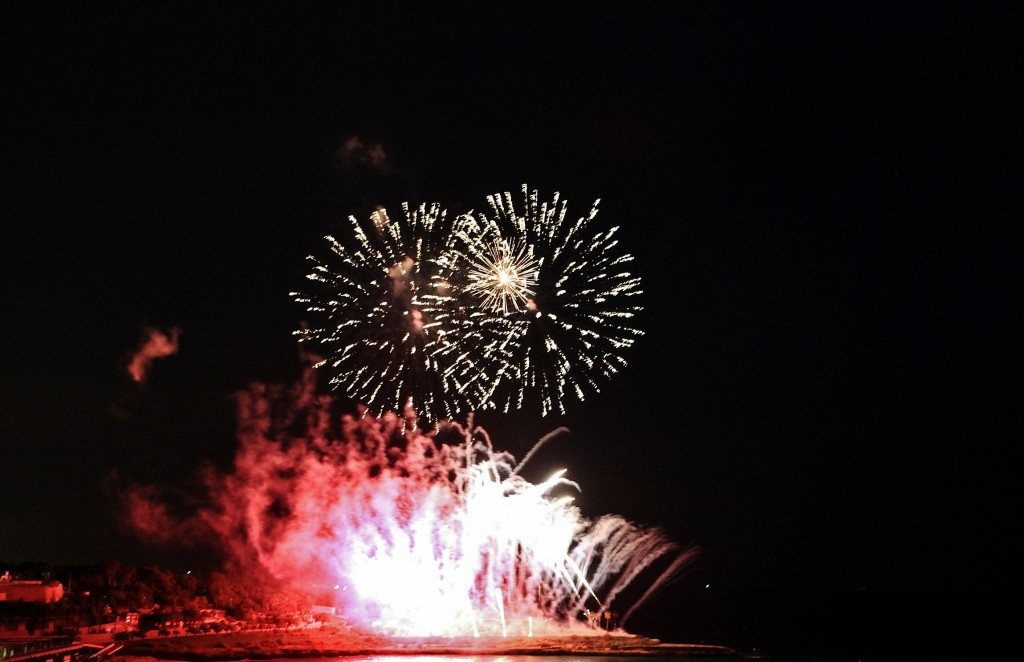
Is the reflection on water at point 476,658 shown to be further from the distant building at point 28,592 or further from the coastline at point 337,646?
the distant building at point 28,592

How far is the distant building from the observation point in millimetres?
68438

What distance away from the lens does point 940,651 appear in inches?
3671

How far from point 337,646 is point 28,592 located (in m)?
26.3

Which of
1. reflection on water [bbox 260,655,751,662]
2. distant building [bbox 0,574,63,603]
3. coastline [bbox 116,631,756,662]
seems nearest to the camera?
coastline [bbox 116,631,756,662]

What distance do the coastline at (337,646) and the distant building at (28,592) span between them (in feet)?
47.9

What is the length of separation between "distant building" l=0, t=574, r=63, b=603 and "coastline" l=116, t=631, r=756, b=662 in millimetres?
14611

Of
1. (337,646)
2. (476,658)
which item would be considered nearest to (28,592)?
(337,646)

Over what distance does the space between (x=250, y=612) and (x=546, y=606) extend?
2430 cm

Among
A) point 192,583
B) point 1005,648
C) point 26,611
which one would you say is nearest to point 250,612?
point 192,583

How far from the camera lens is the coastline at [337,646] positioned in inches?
2063

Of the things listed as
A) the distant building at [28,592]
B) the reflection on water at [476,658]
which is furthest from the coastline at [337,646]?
the distant building at [28,592]

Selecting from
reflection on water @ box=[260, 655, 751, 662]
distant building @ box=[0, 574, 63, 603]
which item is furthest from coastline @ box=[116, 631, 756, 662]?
distant building @ box=[0, 574, 63, 603]

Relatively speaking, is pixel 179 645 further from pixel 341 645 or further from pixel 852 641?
pixel 852 641

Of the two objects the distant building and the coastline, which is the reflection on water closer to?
the coastline
